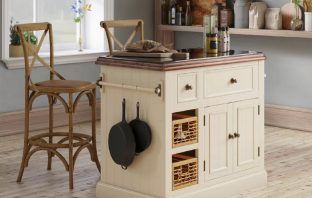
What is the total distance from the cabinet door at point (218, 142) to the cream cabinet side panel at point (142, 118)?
37 cm

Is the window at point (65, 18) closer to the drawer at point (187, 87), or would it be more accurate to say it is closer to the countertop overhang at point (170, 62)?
the countertop overhang at point (170, 62)

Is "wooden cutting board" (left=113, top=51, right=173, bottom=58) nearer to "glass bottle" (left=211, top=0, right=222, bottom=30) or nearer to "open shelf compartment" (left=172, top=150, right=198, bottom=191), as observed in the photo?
"open shelf compartment" (left=172, top=150, right=198, bottom=191)

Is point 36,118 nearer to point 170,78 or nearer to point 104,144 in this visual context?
point 104,144

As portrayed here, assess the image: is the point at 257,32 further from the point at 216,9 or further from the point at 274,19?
the point at 216,9

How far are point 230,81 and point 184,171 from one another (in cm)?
61

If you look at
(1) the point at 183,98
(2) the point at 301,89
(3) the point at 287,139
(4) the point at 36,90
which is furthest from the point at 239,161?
(2) the point at 301,89

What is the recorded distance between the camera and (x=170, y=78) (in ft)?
13.0

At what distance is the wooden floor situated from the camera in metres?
4.54

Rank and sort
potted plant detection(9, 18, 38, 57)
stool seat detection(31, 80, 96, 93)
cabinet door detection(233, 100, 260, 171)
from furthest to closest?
potted plant detection(9, 18, 38, 57)
stool seat detection(31, 80, 96, 93)
cabinet door detection(233, 100, 260, 171)

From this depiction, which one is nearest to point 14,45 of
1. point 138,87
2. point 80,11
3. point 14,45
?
point 14,45

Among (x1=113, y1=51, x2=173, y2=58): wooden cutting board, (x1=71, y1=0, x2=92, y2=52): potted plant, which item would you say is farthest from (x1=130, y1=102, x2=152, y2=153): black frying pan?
(x1=71, y1=0, x2=92, y2=52): potted plant

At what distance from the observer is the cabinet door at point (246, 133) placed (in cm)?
449

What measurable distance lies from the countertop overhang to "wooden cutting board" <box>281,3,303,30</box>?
2.15 meters

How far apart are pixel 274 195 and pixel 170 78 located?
1.08m
